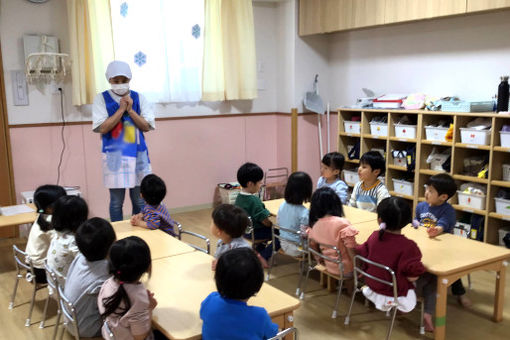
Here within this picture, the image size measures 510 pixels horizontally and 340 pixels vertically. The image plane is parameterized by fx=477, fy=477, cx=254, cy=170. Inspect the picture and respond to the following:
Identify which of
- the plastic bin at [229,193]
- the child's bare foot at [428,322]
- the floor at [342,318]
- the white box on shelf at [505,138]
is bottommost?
the floor at [342,318]

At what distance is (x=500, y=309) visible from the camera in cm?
291

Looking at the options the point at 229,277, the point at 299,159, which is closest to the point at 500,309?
the point at 229,277

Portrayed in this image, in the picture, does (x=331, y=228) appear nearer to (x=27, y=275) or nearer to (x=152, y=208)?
(x=152, y=208)

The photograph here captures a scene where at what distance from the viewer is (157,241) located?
2.81 meters

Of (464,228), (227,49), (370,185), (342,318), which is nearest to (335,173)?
(370,185)

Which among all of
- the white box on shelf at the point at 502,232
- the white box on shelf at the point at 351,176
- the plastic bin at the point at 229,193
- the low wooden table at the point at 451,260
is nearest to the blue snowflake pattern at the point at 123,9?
the plastic bin at the point at 229,193

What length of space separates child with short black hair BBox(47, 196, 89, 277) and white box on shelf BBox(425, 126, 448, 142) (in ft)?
11.1

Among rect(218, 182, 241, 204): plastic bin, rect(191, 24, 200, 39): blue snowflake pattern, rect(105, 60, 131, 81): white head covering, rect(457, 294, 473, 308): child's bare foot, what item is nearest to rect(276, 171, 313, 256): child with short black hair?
rect(457, 294, 473, 308): child's bare foot

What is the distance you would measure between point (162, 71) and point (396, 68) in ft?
8.77

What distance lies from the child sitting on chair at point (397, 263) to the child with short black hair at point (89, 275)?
1402 millimetres

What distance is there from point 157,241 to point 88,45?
2830mm

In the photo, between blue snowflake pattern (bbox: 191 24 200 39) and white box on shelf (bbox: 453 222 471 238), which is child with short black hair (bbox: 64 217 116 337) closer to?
white box on shelf (bbox: 453 222 471 238)

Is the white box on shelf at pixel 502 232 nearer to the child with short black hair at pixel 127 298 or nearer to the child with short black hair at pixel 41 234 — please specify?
the child with short black hair at pixel 127 298

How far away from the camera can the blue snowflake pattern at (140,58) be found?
17.2 feet
